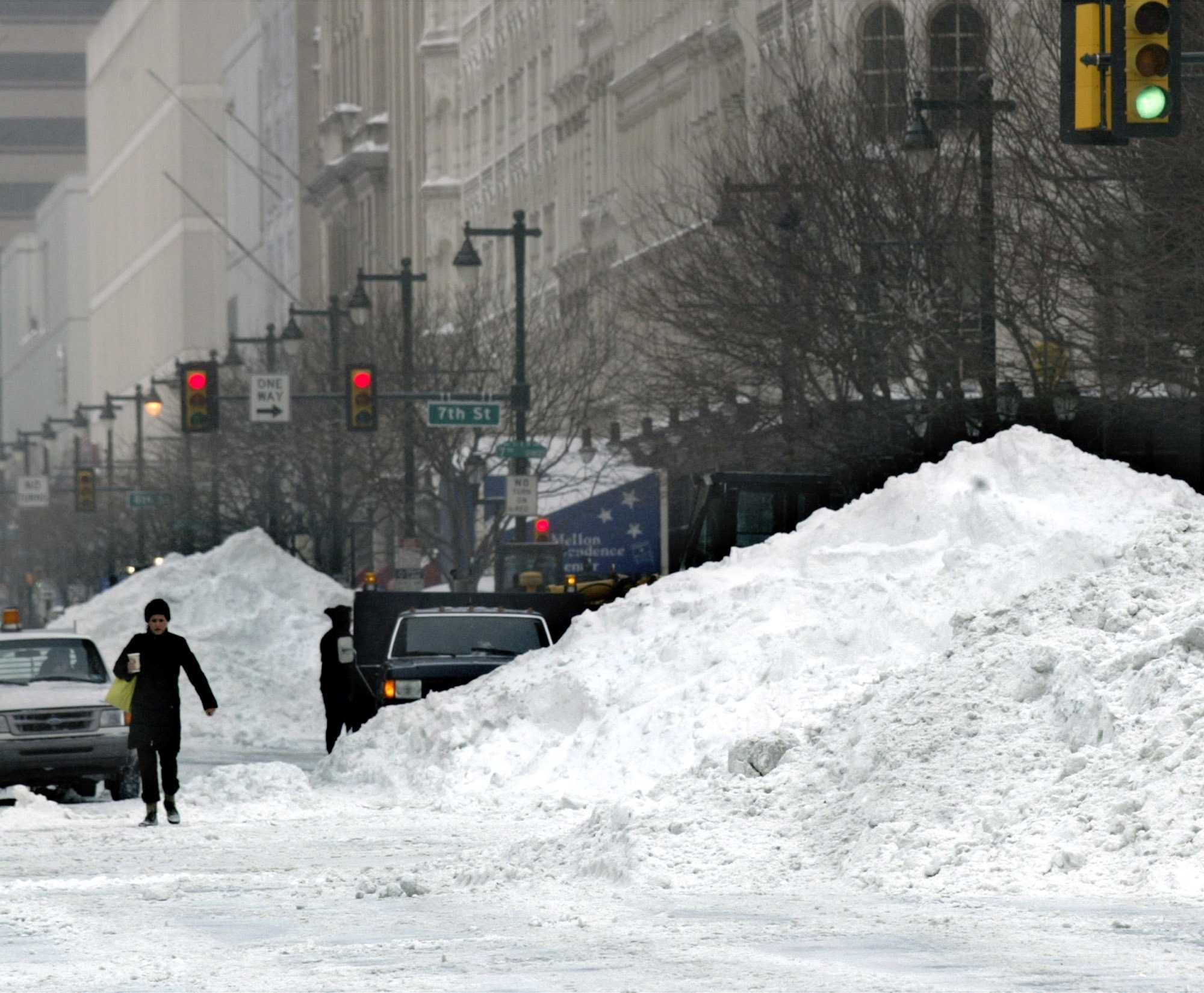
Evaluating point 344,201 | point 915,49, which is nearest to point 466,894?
point 915,49

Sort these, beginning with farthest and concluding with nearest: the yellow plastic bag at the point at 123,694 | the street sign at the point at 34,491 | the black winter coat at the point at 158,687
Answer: the street sign at the point at 34,491 < the yellow plastic bag at the point at 123,694 < the black winter coat at the point at 158,687

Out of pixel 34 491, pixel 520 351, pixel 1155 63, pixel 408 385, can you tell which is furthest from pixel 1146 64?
pixel 34 491

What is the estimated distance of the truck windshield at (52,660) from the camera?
26328 mm

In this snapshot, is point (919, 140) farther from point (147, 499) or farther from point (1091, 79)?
point (147, 499)

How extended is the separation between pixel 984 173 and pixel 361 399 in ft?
44.1

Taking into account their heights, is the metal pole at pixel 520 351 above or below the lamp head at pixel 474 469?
above

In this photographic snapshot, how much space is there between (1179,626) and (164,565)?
112 feet

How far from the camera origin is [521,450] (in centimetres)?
4625

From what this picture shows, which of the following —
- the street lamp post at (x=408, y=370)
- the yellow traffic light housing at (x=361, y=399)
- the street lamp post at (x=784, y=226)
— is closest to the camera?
the street lamp post at (x=784, y=226)

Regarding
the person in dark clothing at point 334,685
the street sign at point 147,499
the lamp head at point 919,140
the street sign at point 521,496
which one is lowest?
the person in dark clothing at point 334,685

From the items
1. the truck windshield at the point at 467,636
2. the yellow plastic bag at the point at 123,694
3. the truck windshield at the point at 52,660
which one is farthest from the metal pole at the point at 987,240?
the yellow plastic bag at the point at 123,694

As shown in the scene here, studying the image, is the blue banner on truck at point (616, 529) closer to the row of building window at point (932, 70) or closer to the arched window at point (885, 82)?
the arched window at point (885, 82)

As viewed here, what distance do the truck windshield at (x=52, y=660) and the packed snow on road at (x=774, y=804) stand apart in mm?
2613

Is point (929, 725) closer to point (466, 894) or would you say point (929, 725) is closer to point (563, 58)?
point (466, 894)
